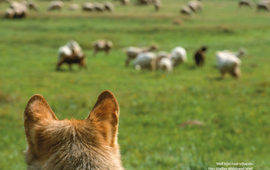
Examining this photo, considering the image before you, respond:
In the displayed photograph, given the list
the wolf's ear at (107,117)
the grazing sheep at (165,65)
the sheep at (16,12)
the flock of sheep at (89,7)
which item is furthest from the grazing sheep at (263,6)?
the wolf's ear at (107,117)

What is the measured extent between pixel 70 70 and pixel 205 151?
13.6 meters

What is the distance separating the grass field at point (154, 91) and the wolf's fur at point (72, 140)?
373 cm

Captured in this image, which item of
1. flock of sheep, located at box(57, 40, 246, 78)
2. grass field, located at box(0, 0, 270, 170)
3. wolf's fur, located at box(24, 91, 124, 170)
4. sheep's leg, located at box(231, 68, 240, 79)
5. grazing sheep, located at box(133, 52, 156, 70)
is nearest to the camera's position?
wolf's fur, located at box(24, 91, 124, 170)

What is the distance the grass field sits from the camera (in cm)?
740

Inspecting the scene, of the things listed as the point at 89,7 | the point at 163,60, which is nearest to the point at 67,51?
the point at 163,60

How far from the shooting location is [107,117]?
7.55 ft

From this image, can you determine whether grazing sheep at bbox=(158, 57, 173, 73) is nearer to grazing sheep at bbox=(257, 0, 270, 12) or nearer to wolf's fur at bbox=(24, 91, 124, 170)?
wolf's fur at bbox=(24, 91, 124, 170)

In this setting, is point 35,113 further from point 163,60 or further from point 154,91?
point 163,60

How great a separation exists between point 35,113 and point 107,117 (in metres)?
0.49

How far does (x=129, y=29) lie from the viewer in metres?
31.9

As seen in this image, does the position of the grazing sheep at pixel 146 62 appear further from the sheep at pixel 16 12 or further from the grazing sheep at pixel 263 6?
the grazing sheep at pixel 263 6

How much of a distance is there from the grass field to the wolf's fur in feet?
12.2

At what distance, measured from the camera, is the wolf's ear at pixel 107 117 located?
2258mm

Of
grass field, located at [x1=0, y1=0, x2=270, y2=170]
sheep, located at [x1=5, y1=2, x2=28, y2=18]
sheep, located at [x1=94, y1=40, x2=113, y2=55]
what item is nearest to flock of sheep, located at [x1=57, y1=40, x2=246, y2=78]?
grass field, located at [x1=0, y1=0, x2=270, y2=170]
